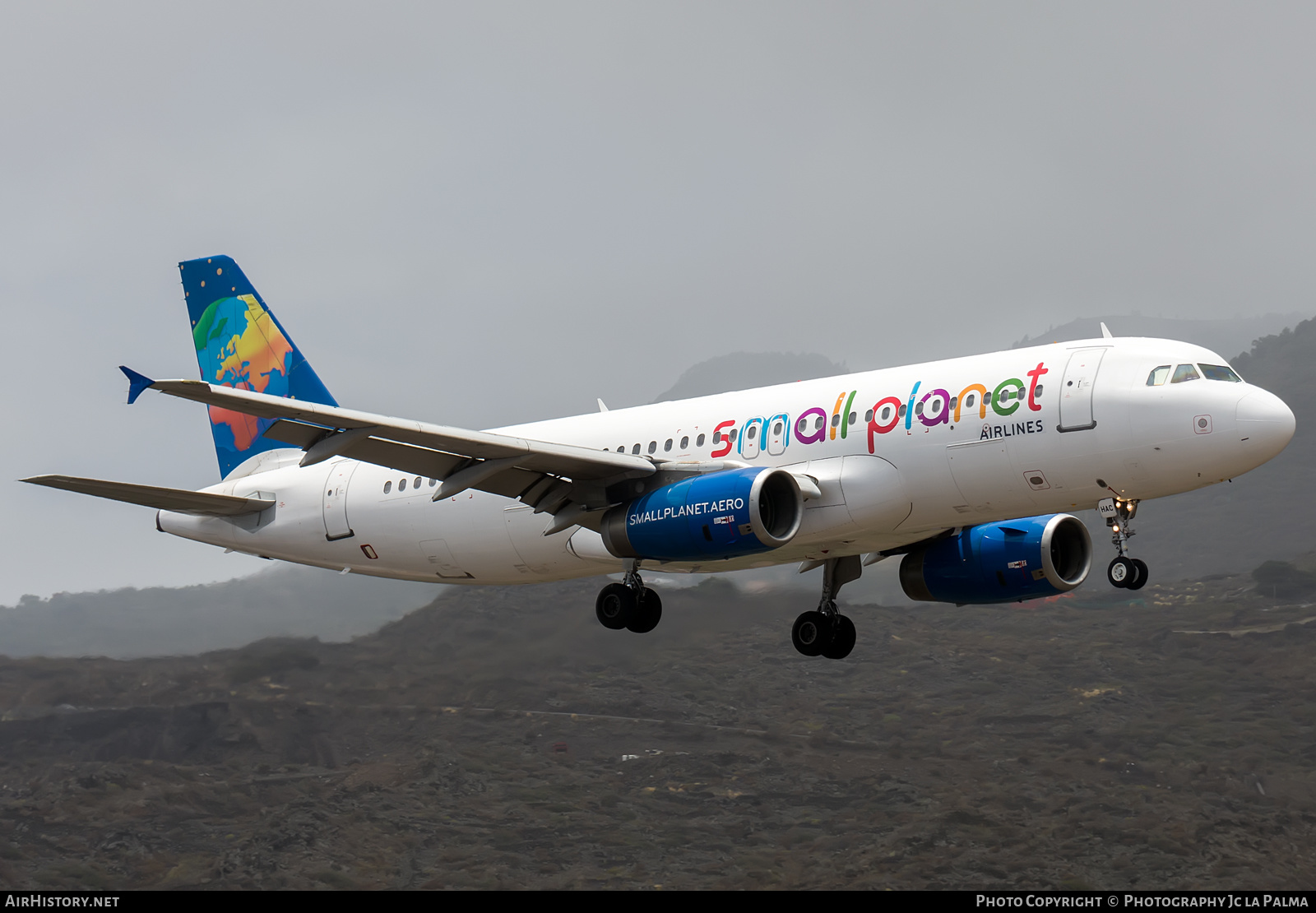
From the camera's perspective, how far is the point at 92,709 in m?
160

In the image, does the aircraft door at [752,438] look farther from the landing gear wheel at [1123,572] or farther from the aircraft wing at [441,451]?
the landing gear wheel at [1123,572]

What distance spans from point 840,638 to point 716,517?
25.0ft

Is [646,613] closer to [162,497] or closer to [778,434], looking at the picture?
[778,434]

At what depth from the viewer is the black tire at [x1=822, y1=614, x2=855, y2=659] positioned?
30.5m

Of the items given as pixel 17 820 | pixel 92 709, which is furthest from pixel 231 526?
pixel 17 820

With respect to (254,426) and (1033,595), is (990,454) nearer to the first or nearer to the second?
(1033,595)

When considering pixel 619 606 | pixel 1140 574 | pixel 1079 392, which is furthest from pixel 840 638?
pixel 1079 392

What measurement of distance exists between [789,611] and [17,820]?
175993 millimetres

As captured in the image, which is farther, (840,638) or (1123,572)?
(840,638)

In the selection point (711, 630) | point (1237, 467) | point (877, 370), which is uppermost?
point (877, 370)

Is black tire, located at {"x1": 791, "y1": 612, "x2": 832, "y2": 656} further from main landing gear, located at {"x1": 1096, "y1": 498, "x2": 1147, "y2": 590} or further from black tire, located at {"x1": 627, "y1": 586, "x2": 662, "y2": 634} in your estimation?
main landing gear, located at {"x1": 1096, "y1": 498, "x2": 1147, "y2": 590}

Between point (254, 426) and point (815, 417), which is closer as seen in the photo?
point (815, 417)

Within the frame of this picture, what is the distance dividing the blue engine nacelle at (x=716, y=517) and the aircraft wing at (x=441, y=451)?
4.14ft

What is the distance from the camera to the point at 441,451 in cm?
2555
